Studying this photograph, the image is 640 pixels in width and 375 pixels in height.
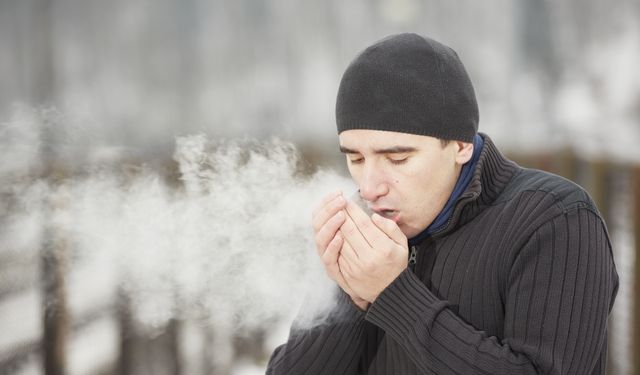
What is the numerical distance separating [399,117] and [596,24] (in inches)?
62.6

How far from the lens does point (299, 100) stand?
198 cm

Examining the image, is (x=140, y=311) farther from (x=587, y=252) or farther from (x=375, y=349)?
(x=587, y=252)

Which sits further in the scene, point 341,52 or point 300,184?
point 341,52

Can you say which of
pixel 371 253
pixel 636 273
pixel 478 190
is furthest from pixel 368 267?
pixel 636 273

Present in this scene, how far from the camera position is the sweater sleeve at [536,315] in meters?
0.86

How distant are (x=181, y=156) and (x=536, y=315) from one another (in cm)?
99

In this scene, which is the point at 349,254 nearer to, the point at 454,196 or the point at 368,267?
the point at 368,267

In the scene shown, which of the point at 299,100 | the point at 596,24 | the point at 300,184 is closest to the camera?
the point at 300,184

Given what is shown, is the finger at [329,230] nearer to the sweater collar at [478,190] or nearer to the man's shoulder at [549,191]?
the sweater collar at [478,190]

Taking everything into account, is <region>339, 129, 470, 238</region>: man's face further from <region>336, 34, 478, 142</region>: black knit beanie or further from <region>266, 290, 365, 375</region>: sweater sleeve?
<region>266, 290, 365, 375</region>: sweater sleeve

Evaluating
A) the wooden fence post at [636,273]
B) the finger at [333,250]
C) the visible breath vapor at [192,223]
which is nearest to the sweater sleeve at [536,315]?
the finger at [333,250]

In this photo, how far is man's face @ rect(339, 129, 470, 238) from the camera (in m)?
1.00

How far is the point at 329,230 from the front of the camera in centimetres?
99

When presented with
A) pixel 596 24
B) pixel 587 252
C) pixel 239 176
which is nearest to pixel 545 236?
pixel 587 252
